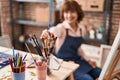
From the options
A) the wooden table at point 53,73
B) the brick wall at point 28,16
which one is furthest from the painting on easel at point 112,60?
the brick wall at point 28,16

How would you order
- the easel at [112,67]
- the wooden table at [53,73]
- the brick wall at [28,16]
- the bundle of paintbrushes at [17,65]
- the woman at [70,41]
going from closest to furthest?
the bundle of paintbrushes at [17,65]
the wooden table at [53,73]
the easel at [112,67]
the woman at [70,41]
the brick wall at [28,16]

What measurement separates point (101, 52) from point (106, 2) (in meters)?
0.80

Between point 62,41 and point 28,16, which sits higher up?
point 28,16

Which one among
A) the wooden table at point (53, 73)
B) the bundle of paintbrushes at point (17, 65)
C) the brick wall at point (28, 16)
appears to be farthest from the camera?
the brick wall at point (28, 16)

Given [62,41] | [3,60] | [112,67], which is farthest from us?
[62,41]

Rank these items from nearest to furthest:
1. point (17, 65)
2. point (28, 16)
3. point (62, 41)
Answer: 1. point (17, 65)
2. point (62, 41)
3. point (28, 16)

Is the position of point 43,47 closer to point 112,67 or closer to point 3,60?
point 3,60

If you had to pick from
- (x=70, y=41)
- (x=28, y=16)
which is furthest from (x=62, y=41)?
(x=28, y=16)

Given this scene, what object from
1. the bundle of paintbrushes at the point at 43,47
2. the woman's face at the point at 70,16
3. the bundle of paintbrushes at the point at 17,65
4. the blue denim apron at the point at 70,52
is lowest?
the blue denim apron at the point at 70,52

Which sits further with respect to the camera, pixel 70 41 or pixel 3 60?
pixel 70 41

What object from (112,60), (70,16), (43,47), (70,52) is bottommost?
(70,52)

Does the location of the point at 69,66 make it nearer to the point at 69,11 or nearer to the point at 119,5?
the point at 69,11

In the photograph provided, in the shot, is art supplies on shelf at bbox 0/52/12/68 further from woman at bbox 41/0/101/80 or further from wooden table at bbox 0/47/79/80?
woman at bbox 41/0/101/80

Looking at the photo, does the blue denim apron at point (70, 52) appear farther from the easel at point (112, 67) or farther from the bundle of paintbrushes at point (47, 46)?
the bundle of paintbrushes at point (47, 46)
